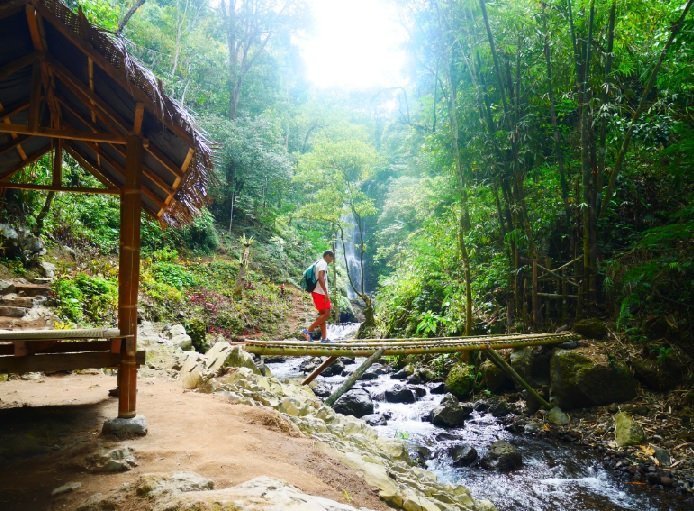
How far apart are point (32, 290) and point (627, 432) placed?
899 cm

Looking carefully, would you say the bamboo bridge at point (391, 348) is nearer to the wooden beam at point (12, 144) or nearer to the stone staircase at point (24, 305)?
the stone staircase at point (24, 305)

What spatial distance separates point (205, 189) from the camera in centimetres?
439

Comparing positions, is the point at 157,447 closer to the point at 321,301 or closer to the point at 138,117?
the point at 138,117

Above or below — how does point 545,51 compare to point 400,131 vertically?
below

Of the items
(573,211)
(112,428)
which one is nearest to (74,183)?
(112,428)

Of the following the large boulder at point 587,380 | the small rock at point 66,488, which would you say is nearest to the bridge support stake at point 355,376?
the large boulder at point 587,380

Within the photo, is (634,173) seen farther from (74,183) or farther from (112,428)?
(74,183)

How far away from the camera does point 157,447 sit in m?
3.04

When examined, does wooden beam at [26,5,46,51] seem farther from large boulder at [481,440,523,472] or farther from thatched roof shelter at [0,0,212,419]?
large boulder at [481,440,523,472]

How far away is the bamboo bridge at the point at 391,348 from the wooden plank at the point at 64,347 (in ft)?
8.10

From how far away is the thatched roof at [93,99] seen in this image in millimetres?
3133

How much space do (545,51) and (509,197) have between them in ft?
8.46

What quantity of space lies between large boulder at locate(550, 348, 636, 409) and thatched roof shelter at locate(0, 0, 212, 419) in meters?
5.70

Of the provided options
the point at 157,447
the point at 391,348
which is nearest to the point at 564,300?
the point at 391,348
